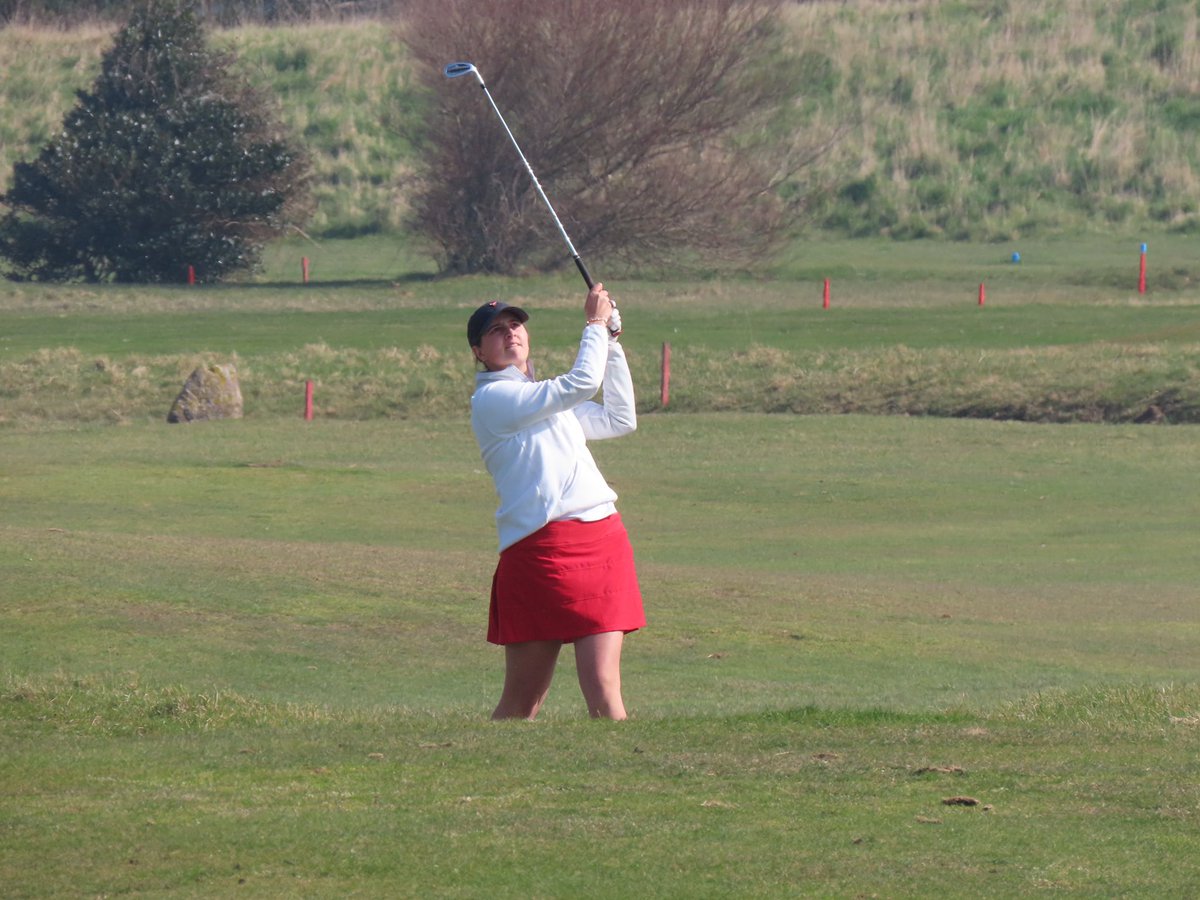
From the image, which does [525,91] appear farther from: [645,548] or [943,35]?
[645,548]

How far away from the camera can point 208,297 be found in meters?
47.8

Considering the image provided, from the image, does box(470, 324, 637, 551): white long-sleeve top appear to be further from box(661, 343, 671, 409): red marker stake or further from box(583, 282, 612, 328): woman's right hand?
box(661, 343, 671, 409): red marker stake

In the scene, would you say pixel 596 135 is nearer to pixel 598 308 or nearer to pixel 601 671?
pixel 598 308

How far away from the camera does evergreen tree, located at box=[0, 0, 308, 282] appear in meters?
53.2

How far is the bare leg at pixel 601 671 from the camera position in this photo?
7.41 metres

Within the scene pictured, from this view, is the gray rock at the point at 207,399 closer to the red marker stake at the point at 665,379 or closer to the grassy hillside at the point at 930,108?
the red marker stake at the point at 665,379

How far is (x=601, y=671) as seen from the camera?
24.7 ft

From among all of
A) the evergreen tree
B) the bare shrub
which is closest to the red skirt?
the evergreen tree

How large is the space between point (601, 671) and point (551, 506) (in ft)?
2.39

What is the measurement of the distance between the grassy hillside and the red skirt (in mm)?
55478

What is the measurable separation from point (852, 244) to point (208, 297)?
2345cm

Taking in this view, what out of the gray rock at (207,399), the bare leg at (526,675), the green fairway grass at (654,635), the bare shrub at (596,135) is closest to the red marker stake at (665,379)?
the green fairway grass at (654,635)

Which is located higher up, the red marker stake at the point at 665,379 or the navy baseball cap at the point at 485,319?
the navy baseball cap at the point at 485,319

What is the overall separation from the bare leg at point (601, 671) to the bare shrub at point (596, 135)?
4716cm
